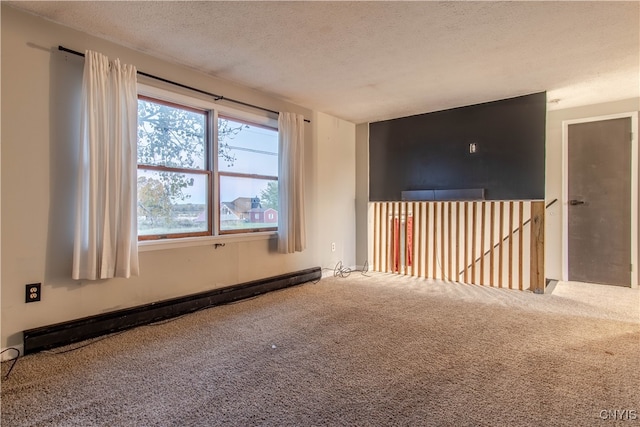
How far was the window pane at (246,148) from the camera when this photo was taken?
359cm

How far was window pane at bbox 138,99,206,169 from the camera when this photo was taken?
9.63ft

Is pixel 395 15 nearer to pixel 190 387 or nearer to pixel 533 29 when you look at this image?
pixel 533 29

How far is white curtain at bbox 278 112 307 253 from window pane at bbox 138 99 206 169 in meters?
0.95

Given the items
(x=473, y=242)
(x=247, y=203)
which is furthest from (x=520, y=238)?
(x=247, y=203)

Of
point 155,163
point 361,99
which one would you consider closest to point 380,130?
point 361,99

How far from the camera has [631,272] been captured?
4.11 metres

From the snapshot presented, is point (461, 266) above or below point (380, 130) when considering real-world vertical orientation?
below

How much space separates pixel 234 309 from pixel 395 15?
2.86 m

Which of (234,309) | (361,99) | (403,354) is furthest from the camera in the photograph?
(361,99)

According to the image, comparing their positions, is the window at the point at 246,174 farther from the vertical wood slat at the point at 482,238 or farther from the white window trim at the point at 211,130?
the vertical wood slat at the point at 482,238

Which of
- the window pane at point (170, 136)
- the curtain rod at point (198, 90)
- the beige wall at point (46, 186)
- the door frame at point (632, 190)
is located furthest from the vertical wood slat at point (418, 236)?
the beige wall at point (46, 186)

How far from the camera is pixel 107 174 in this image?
8.30ft

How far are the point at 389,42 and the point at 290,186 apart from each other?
192 cm

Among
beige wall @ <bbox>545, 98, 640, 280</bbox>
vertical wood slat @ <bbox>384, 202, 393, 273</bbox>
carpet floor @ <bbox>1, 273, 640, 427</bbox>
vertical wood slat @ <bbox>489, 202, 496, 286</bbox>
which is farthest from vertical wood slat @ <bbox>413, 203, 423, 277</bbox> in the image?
beige wall @ <bbox>545, 98, 640, 280</bbox>
